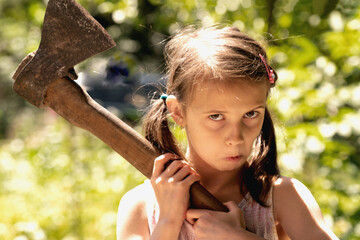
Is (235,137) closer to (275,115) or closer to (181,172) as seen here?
(181,172)

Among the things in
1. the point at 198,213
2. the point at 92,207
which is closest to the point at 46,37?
the point at 198,213

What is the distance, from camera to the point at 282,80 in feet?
8.26

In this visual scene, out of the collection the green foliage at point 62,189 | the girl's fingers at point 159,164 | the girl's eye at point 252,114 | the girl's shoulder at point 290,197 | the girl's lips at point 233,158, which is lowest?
the green foliage at point 62,189

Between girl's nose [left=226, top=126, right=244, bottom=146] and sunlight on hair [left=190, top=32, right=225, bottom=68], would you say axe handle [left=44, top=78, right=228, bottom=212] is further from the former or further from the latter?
sunlight on hair [left=190, top=32, right=225, bottom=68]

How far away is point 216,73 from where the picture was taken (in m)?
1.48

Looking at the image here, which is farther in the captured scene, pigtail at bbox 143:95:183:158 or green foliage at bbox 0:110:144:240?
green foliage at bbox 0:110:144:240

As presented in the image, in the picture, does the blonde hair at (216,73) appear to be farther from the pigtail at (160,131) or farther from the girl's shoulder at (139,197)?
the girl's shoulder at (139,197)

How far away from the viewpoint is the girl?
1.47 metres

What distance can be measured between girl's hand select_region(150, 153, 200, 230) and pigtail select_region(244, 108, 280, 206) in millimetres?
197

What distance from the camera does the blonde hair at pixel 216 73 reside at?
150cm

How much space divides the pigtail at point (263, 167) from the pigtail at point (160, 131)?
23 cm

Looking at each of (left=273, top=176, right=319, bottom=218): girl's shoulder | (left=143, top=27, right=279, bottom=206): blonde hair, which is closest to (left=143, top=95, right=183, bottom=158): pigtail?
(left=143, top=27, right=279, bottom=206): blonde hair

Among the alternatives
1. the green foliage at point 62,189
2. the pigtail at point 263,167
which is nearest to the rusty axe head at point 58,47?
the pigtail at point 263,167

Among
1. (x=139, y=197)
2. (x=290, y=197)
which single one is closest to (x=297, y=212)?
(x=290, y=197)
